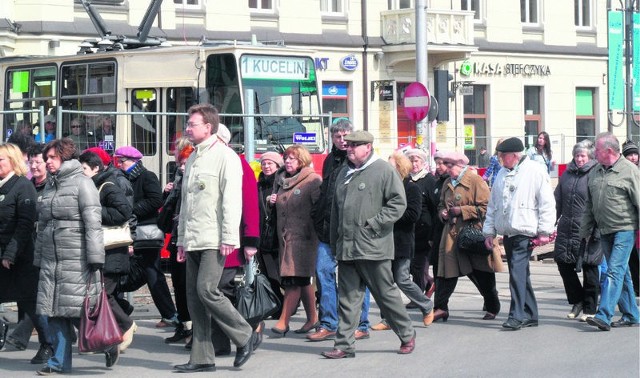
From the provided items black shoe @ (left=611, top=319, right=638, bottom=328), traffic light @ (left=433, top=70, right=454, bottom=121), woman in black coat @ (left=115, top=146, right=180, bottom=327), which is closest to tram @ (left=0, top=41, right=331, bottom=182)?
traffic light @ (left=433, top=70, right=454, bottom=121)

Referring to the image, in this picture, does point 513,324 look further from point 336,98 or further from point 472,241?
point 336,98

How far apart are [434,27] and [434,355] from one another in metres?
27.1

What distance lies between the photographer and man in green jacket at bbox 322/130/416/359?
1027cm

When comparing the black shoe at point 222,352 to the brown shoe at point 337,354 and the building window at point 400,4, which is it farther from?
→ the building window at point 400,4

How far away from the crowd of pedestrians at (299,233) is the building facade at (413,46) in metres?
17.8

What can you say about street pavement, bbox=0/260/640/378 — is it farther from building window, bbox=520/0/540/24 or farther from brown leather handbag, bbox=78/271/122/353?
building window, bbox=520/0/540/24

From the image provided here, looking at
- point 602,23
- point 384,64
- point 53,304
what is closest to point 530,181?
point 53,304

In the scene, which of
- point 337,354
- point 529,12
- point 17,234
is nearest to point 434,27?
point 529,12

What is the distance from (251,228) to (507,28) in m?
31.3

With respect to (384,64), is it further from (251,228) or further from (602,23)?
(251,228)

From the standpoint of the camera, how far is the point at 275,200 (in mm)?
11758

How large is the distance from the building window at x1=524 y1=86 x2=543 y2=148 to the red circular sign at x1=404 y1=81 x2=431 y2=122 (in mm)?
20442

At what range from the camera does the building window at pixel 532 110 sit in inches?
1612

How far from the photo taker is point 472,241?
12.3 m
